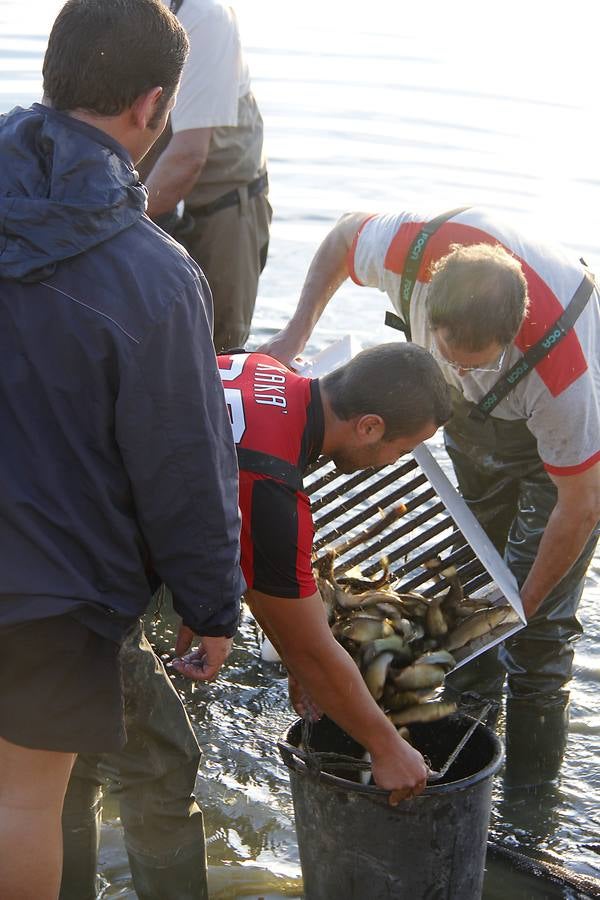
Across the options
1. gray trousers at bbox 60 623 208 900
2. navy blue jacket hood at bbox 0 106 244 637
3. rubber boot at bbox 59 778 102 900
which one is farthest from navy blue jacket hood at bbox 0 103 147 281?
rubber boot at bbox 59 778 102 900

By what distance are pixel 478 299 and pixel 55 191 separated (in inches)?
61.6

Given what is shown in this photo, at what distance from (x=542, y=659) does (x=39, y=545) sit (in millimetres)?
2544

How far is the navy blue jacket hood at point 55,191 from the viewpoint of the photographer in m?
2.59

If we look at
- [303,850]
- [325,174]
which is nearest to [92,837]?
[303,850]

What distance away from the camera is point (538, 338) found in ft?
13.2

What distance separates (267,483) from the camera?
321 cm

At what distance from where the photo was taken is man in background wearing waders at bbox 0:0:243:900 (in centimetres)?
262

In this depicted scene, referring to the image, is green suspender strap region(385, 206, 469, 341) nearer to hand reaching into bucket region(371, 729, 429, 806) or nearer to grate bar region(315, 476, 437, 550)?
grate bar region(315, 476, 437, 550)

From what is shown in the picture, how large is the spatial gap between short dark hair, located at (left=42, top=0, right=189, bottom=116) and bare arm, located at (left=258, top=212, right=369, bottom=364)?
6.58 ft

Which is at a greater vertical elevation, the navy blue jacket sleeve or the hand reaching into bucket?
the navy blue jacket sleeve

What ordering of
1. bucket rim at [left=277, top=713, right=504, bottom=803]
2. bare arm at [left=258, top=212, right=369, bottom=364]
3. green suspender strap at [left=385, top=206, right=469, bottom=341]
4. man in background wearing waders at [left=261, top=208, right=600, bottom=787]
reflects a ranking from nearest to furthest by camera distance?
bucket rim at [left=277, top=713, right=504, bottom=803] → man in background wearing waders at [left=261, top=208, right=600, bottom=787] → green suspender strap at [left=385, top=206, right=469, bottom=341] → bare arm at [left=258, top=212, right=369, bottom=364]

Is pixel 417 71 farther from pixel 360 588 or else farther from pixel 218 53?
pixel 360 588

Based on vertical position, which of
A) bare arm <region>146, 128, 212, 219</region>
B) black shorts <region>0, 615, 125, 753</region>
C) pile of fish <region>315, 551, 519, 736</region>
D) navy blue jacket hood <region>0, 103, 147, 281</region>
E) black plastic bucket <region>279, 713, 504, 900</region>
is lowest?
black plastic bucket <region>279, 713, 504, 900</region>

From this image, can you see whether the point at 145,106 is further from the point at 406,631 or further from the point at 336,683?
the point at 406,631
